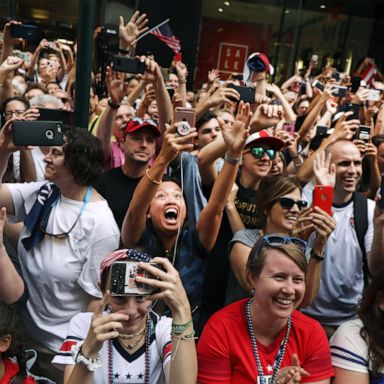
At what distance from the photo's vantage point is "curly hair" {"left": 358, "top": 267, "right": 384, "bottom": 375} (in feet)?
7.18

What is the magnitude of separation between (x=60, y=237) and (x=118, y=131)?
2053mm

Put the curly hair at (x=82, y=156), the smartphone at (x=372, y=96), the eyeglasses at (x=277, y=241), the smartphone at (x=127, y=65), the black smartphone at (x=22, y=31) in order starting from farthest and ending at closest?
the smartphone at (x=372, y=96) → the black smartphone at (x=22, y=31) → the smartphone at (x=127, y=65) → the curly hair at (x=82, y=156) → the eyeglasses at (x=277, y=241)

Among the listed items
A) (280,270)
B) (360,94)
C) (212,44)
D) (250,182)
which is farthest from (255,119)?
(212,44)

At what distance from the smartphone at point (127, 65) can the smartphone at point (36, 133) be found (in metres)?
1.02

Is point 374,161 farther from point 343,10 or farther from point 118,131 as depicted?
point 343,10

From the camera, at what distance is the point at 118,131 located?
4.38m

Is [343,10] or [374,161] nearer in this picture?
[374,161]

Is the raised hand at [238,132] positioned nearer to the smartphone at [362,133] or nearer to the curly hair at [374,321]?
the curly hair at [374,321]

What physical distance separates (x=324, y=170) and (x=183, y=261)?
942 mm

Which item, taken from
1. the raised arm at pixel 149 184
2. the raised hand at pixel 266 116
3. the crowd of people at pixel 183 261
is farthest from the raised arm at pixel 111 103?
the raised arm at pixel 149 184

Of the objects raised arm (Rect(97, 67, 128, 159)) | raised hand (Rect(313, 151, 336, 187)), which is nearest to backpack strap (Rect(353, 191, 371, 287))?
raised hand (Rect(313, 151, 336, 187))

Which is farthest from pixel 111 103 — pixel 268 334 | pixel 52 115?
pixel 268 334

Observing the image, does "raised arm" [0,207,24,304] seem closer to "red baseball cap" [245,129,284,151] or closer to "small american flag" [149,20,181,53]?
"red baseball cap" [245,129,284,151]

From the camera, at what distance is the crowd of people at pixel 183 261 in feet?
6.22
